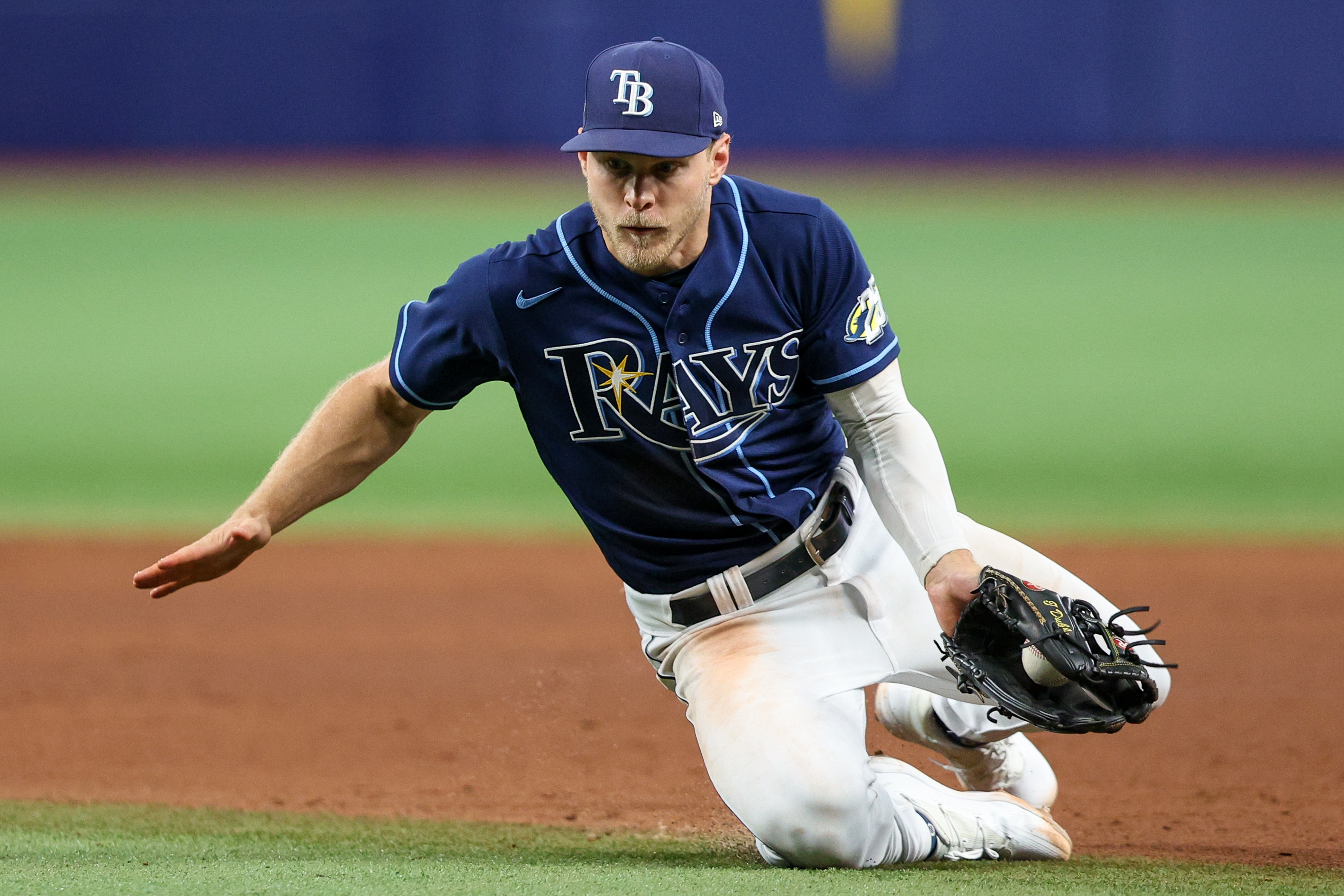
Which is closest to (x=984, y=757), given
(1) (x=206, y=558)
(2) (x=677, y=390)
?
(2) (x=677, y=390)

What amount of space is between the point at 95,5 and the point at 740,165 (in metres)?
9.00

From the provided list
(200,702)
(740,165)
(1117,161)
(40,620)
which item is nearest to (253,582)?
(40,620)

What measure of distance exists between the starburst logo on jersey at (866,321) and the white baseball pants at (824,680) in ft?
1.42

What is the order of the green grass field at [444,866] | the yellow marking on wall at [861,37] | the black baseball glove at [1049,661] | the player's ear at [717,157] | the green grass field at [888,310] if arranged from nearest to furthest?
the green grass field at [444,866] < the black baseball glove at [1049,661] < the player's ear at [717,157] < the green grass field at [888,310] < the yellow marking on wall at [861,37]

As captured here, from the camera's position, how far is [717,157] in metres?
3.42

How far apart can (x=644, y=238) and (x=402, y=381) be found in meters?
0.62

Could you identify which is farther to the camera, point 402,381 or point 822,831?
point 402,381

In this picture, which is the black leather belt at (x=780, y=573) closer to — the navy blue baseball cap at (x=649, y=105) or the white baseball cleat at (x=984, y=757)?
the white baseball cleat at (x=984, y=757)

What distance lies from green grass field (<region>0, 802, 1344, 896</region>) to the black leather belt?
0.54 m

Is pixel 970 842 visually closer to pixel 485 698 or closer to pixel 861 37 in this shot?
pixel 485 698

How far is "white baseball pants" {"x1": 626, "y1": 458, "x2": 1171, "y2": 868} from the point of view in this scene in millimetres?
3229

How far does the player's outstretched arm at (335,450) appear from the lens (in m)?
3.39

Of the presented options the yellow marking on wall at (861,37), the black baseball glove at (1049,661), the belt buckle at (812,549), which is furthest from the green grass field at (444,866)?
the yellow marking on wall at (861,37)

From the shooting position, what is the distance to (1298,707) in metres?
5.14
